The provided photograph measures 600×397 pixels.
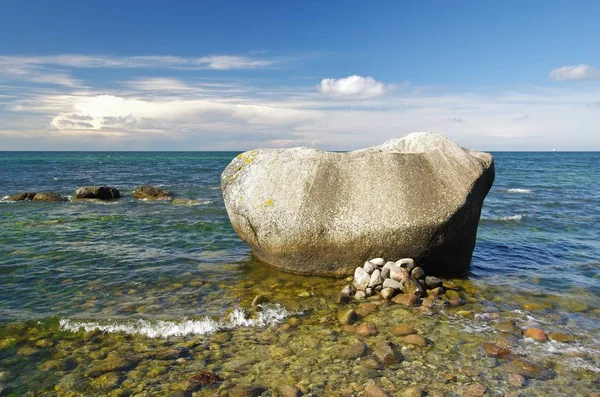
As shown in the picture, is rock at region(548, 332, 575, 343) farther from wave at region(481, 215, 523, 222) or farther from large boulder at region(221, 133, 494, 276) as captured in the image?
wave at region(481, 215, 523, 222)

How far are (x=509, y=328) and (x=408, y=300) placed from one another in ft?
6.25

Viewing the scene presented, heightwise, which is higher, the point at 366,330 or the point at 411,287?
the point at 411,287

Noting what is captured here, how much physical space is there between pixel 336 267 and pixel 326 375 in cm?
443

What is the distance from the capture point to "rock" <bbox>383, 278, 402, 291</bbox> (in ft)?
29.6

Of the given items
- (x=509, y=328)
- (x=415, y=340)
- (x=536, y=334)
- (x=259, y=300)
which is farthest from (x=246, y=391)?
(x=536, y=334)

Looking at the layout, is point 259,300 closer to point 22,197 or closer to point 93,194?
point 93,194

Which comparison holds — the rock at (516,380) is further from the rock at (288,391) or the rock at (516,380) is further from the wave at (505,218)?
the wave at (505,218)

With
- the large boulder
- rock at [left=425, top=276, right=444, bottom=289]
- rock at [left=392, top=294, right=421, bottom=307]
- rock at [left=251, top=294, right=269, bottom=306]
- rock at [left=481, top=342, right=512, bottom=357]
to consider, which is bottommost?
rock at [left=251, top=294, right=269, bottom=306]

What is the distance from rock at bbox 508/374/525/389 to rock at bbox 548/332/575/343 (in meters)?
1.70

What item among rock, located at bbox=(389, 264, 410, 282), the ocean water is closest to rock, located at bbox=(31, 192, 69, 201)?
the ocean water

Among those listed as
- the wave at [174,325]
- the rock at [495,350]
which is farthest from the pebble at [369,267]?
the rock at [495,350]

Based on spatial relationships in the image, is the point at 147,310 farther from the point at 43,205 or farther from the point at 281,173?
the point at 43,205

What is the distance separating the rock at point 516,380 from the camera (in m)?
5.68

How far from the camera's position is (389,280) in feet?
30.1
